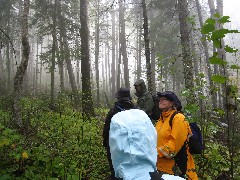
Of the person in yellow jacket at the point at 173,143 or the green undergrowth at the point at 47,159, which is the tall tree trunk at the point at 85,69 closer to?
the green undergrowth at the point at 47,159

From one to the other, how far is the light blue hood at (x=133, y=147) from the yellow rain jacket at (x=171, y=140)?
1.94 metres

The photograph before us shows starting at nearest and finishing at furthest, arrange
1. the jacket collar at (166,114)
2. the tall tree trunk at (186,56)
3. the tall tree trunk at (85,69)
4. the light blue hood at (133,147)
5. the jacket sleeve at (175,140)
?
1. the light blue hood at (133,147)
2. the jacket sleeve at (175,140)
3. the jacket collar at (166,114)
4. the tall tree trunk at (186,56)
5. the tall tree trunk at (85,69)

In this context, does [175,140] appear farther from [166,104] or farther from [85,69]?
[85,69]

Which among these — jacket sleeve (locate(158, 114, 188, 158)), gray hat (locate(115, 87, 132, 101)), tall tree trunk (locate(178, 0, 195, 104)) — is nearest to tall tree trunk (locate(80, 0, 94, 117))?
tall tree trunk (locate(178, 0, 195, 104))

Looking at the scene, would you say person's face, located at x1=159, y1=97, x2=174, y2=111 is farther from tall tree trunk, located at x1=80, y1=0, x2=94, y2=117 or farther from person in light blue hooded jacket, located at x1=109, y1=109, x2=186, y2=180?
tall tree trunk, located at x1=80, y1=0, x2=94, y2=117

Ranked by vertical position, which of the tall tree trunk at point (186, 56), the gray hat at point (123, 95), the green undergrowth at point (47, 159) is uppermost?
the tall tree trunk at point (186, 56)

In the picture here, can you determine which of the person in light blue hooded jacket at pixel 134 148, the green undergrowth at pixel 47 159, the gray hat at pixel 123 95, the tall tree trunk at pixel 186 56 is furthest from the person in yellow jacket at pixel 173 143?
the tall tree trunk at pixel 186 56

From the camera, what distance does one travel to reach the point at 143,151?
1489 mm

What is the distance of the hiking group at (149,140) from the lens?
148 cm

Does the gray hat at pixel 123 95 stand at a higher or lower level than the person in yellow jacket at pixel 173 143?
higher

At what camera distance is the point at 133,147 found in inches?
58.4

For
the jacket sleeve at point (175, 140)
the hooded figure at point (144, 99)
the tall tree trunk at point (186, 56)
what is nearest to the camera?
the jacket sleeve at point (175, 140)

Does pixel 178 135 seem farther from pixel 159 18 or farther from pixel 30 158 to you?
pixel 159 18

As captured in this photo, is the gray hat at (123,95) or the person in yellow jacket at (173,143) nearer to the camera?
the person in yellow jacket at (173,143)
